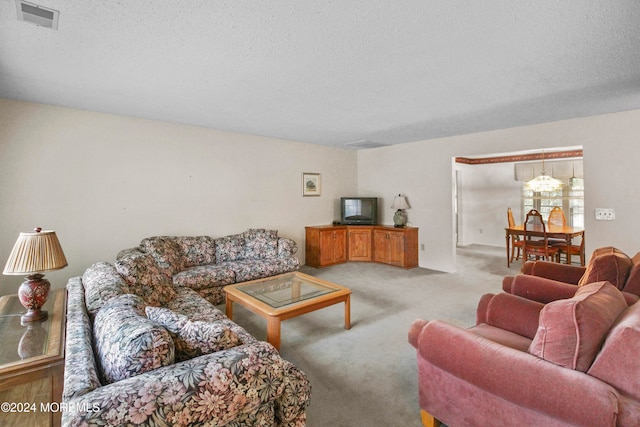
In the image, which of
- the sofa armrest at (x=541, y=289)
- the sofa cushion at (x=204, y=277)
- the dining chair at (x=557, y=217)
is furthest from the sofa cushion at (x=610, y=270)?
the dining chair at (x=557, y=217)

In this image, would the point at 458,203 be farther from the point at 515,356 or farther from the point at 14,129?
the point at 14,129

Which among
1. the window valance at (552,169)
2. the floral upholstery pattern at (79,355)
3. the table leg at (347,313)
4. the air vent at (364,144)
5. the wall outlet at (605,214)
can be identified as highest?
the air vent at (364,144)

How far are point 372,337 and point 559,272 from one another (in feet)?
6.07

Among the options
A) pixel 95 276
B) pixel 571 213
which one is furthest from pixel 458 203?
pixel 95 276

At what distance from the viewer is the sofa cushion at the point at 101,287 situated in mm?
1908

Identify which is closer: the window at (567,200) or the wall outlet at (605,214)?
the wall outlet at (605,214)

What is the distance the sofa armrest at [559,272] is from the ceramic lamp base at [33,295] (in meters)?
3.99

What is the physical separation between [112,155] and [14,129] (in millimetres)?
891

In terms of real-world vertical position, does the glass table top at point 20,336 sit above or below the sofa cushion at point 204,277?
above

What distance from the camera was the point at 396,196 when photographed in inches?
242

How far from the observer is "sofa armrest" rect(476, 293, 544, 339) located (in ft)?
6.37

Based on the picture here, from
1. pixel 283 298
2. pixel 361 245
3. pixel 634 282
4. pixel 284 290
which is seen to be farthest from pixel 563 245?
pixel 283 298

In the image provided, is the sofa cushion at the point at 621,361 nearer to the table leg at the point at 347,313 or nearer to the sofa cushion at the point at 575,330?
the sofa cushion at the point at 575,330

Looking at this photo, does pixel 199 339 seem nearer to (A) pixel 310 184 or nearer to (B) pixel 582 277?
(B) pixel 582 277
